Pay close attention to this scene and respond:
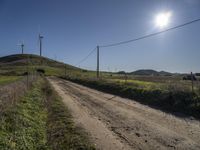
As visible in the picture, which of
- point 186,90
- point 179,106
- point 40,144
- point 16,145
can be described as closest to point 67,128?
point 40,144

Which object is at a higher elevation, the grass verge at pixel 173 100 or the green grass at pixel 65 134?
the grass verge at pixel 173 100

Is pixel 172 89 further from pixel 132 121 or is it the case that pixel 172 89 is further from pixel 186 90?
pixel 132 121

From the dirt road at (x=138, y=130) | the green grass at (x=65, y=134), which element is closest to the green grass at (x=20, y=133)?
the green grass at (x=65, y=134)

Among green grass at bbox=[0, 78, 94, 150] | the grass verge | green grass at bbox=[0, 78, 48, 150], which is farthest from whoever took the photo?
the grass verge

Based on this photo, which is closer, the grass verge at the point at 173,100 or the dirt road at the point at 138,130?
the dirt road at the point at 138,130

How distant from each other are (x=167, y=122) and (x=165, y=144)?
2913 millimetres

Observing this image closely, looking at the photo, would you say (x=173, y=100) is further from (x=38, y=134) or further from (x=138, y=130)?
(x=38, y=134)

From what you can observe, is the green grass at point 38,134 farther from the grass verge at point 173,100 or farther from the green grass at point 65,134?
the grass verge at point 173,100

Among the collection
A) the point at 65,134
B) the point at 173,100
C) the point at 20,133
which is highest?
the point at 173,100

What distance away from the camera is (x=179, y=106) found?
1266cm

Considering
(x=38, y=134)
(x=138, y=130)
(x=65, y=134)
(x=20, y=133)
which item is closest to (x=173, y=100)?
(x=138, y=130)

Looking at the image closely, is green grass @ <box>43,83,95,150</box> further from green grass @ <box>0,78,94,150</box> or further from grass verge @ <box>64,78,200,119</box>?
grass verge @ <box>64,78,200,119</box>

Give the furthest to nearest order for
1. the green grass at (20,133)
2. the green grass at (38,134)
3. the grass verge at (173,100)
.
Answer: the grass verge at (173,100)
the green grass at (38,134)
the green grass at (20,133)

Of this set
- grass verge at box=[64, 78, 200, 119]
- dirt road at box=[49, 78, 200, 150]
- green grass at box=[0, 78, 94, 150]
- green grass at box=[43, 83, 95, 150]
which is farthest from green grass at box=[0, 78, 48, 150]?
grass verge at box=[64, 78, 200, 119]
